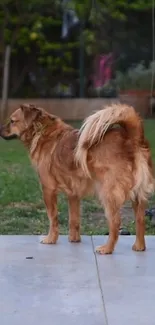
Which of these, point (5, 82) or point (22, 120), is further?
point (5, 82)

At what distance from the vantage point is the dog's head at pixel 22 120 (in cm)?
723

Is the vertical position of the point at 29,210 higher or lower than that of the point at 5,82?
higher

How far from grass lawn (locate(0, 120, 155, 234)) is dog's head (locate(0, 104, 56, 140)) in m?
1.18

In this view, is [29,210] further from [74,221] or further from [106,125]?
[106,125]

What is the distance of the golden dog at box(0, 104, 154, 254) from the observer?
6.77 m

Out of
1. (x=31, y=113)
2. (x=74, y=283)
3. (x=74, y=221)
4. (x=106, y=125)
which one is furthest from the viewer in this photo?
(x=74, y=221)

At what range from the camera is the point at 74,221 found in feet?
24.4

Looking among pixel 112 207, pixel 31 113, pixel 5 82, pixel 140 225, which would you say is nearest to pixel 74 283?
pixel 112 207

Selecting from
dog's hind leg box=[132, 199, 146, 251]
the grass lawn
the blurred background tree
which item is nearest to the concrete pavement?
dog's hind leg box=[132, 199, 146, 251]

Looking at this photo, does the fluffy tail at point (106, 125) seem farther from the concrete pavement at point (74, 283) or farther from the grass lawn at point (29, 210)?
the grass lawn at point (29, 210)

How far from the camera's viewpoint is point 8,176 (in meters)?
11.2

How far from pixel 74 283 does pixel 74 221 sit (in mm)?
1533

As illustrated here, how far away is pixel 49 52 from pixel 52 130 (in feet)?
47.8

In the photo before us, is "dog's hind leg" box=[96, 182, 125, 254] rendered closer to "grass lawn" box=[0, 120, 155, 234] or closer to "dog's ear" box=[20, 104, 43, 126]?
"dog's ear" box=[20, 104, 43, 126]
